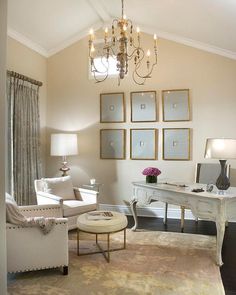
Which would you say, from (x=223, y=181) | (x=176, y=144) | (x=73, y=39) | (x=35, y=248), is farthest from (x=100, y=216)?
(x=73, y=39)

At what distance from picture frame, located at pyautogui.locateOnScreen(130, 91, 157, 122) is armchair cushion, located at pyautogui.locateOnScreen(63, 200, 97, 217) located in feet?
5.87

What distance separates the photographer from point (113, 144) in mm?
5594

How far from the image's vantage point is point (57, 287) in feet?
9.09

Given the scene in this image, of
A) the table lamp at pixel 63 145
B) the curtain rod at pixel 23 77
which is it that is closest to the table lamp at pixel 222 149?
the table lamp at pixel 63 145

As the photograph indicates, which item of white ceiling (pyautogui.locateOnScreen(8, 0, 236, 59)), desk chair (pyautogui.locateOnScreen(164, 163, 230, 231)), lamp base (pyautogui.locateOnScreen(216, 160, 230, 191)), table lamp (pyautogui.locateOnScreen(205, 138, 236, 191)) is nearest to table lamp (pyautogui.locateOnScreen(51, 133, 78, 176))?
white ceiling (pyautogui.locateOnScreen(8, 0, 236, 59))

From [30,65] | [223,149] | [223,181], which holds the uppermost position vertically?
[30,65]

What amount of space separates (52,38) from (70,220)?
10.8 ft

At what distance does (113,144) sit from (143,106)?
89 centimetres

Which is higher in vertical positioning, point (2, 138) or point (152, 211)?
point (2, 138)

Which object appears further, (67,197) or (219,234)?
(67,197)

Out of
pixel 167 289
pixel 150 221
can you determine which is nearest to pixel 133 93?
pixel 150 221

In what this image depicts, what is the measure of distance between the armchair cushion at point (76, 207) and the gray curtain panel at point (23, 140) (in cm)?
85

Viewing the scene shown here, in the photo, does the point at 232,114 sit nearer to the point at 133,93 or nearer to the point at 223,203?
the point at 133,93

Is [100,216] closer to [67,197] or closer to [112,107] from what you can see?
[67,197]
